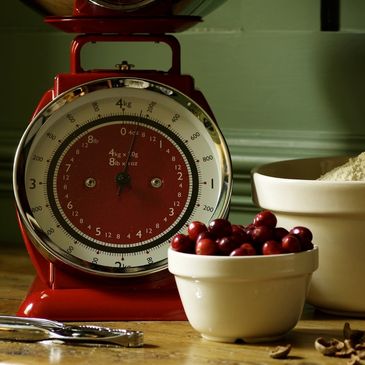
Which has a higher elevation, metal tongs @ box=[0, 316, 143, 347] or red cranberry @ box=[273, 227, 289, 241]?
red cranberry @ box=[273, 227, 289, 241]

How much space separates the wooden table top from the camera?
929 mm

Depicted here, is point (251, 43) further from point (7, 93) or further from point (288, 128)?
point (7, 93)

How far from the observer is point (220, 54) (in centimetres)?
146

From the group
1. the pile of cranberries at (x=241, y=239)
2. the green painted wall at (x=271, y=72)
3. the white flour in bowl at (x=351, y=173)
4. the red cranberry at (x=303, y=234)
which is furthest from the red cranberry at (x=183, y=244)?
A: the green painted wall at (x=271, y=72)

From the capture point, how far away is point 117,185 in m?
1.08

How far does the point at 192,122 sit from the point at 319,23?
0.40 m

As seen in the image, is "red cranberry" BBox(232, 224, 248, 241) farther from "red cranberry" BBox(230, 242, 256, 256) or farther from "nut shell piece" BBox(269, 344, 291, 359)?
"nut shell piece" BBox(269, 344, 291, 359)

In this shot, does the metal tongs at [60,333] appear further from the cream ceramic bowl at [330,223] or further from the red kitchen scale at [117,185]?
the cream ceramic bowl at [330,223]

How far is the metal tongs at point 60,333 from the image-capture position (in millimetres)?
976

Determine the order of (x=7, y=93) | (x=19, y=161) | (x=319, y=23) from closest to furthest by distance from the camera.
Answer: (x=19, y=161) < (x=319, y=23) < (x=7, y=93)

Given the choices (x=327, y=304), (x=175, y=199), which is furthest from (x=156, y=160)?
(x=327, y=304)

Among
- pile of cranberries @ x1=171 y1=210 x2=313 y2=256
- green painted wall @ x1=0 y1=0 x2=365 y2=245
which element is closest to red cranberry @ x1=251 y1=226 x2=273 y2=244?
pile of cranberries @ x1=171 y1=210 x2=313 y2=256

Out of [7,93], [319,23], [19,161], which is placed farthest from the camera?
[7,93]

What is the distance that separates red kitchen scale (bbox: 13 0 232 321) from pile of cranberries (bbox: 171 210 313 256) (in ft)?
0.28
